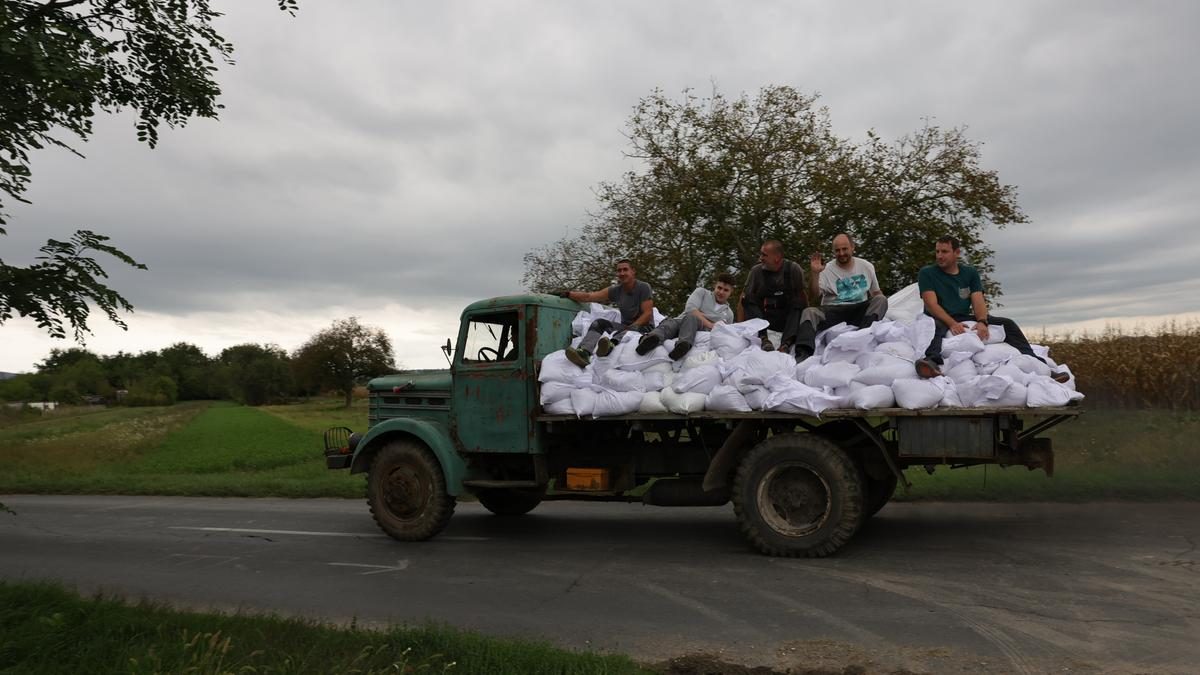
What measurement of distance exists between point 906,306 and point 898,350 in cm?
90

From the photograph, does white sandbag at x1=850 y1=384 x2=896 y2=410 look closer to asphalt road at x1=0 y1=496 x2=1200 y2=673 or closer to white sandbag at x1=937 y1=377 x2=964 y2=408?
white sandbag at x1=937 y1=377 x2=964 y2=408

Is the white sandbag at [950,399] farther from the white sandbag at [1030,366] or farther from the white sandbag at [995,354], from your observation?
the white sandbag at [1030,366]

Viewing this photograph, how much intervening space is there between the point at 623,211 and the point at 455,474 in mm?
14816

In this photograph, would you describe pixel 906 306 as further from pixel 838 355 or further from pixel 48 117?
pixel 48 117

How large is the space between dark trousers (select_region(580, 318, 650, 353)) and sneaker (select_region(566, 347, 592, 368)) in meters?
0.11

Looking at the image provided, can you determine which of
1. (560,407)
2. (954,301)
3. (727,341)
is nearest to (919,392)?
(954,301)

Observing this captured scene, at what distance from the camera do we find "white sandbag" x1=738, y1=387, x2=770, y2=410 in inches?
307

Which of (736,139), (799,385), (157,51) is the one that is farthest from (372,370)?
(799,385)

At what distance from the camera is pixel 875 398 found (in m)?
7.36

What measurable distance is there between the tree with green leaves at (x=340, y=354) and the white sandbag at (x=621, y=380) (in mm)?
61129

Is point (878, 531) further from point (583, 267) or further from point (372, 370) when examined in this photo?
point (372, 370)

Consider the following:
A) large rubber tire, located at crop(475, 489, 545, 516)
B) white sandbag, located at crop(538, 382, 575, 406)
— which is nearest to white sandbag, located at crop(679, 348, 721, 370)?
Result: white sandbag, located at crop(538, 382, 575, 406)

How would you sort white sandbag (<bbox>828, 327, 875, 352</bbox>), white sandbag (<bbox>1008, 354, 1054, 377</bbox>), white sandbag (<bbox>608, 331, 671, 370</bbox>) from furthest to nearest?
1. white sandbag (<bbox>608, 331, 671, 370</bbox>)
2. white sandbag (<bbox>828, 327, 875, 352</bbox>)
3. white sandbag (<bbox>1008, 354, 1054, 377</bbox>)

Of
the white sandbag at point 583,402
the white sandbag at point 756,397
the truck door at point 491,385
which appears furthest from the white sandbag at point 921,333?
the truck door at point 491,385
